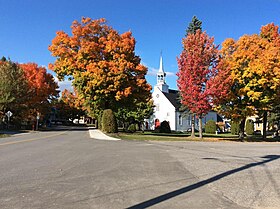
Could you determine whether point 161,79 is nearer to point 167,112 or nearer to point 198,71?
point 167,112

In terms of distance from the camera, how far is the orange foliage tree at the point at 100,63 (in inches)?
1153

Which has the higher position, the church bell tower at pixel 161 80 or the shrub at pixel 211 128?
the church bell tower at pixel 161 80

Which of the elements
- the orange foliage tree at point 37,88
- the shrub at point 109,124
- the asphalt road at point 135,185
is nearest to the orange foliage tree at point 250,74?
the shrub at point 109,124

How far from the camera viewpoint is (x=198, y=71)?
87.4 ft

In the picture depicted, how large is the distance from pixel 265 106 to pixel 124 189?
76.9 ft

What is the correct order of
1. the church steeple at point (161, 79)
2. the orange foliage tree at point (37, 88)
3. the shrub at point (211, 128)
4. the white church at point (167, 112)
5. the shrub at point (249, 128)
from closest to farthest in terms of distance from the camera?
the orange foliage tree at point (37, 88) < the shrub at point (249, 128) < the shrub at point (211, 128) < the white church at point (167, 112) < the church steeple at point (161, 79)

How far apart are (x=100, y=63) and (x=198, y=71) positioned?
9552 mm

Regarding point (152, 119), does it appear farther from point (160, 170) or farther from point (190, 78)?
point (160, 170)

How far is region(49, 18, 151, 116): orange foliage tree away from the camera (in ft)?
96.1

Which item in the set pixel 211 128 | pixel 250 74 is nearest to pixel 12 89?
pixel 250 74

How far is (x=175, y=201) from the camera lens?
19.2 feet

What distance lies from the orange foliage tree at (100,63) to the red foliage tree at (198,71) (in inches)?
215

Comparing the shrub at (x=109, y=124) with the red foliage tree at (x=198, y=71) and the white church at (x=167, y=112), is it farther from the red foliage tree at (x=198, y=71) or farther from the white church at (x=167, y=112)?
the white church at (x=167, y=112)

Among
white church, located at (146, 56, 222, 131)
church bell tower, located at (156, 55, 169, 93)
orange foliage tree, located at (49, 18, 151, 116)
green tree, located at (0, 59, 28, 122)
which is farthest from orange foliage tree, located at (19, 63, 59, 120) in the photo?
church bell tower, located at (156, 55, 169, 93)
